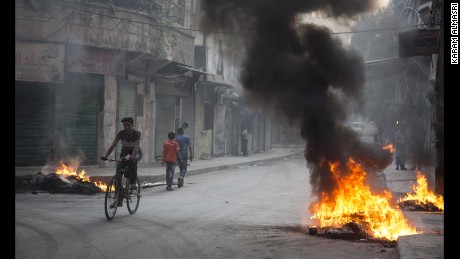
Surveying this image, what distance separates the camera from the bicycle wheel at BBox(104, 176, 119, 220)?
9.08 m

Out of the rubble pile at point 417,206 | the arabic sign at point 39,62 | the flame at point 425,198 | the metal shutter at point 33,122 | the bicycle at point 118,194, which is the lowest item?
the rubble pile at point 417,206

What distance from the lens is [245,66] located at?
430 inches

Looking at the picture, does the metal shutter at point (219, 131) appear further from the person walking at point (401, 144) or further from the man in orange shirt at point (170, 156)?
the man in orange shirt at point (170, 156)

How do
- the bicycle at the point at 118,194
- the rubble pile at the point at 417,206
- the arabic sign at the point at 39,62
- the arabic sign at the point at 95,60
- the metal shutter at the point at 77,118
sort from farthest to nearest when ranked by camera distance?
1. the metal shutter at the point at 77,118
2. the arabic sign at the point at 95,60
3. the arabic sign at the point at 39,62
4. the rubble pile at the point at 417,206
5. the bicycle at the point at 118,194

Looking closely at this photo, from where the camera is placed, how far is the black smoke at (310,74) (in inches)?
369

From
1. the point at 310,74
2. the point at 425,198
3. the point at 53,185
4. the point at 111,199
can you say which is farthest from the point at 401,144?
the point at 111,199

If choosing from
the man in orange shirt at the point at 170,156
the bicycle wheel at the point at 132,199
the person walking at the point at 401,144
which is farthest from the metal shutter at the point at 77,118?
the person walking at the point at 401,144

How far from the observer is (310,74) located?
9.80 metres

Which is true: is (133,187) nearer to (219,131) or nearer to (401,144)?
(401,144)

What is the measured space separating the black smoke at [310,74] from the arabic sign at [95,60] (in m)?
9.21

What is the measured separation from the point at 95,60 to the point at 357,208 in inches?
524

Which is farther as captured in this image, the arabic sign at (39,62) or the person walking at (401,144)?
the person walking at (401,144)

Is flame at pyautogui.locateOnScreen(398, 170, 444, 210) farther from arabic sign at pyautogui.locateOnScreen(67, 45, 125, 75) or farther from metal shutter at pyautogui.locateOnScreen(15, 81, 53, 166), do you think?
metal shutter at pyautogui.locateOnScreen(15, 81, 53, 166)
